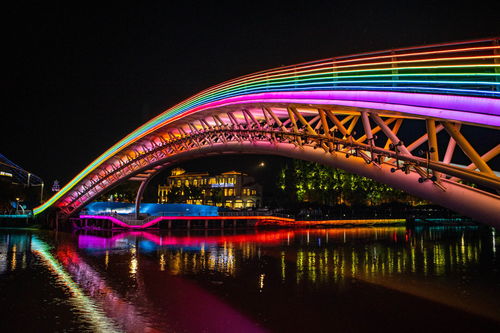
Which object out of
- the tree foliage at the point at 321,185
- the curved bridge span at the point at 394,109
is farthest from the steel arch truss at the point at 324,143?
the tree foliage at the point at 321,185

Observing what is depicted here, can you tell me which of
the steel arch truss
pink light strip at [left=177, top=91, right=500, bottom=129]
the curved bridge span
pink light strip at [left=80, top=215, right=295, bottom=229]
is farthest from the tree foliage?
pink light strip at [left=177, top=91, right=500, bottom=129]

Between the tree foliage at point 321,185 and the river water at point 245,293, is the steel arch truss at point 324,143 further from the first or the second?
the tree foliage at point 321,185

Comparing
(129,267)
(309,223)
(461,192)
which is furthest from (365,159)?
(309,223)

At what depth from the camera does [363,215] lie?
71.8 m

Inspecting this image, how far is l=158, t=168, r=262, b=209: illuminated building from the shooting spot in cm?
10294

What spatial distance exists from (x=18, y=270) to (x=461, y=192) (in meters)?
17.6

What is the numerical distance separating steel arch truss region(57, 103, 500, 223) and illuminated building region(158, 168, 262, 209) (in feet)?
170

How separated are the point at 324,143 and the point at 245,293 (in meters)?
7.29

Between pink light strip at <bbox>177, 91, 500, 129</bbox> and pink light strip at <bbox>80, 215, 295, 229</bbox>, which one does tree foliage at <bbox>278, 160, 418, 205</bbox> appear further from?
pink light strip at <bbox>177, 91, 500, 129</bbox>

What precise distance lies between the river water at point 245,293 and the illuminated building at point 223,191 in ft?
263

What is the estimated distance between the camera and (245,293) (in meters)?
13.3

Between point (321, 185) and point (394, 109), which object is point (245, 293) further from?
point (321, 185)

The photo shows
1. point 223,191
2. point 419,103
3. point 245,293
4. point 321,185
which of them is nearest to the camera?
point 419,103

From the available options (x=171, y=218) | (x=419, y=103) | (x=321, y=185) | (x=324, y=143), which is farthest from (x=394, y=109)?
(x=321, y=185)
